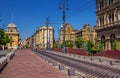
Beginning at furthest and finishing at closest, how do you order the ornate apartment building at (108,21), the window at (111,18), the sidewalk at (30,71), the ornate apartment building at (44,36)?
1. the ornate apartment building at (44,36)
2. the window at (111,18)
3. the ornate apartment building at (108,21)
4. the sidewalk at (30,71)

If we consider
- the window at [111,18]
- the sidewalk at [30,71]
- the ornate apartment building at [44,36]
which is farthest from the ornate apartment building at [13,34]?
the sidewalk at [30,71]

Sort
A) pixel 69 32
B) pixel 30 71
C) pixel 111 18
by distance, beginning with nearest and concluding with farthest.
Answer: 1. pixel 30 71
2. pixel 111 18
3. pixel 69 32

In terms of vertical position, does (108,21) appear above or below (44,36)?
below

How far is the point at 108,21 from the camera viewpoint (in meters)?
62.7

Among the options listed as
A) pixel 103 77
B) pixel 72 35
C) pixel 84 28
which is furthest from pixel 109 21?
pixel 72 35

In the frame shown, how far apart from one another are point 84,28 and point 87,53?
259ft

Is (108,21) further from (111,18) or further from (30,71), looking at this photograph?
(30,71)

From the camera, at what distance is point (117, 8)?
57719mm

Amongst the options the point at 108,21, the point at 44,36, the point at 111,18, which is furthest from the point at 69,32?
the point at 111,18

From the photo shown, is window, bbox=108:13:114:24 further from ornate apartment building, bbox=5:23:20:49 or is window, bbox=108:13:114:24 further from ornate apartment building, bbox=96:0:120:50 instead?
ornate apartment building, bbox=5:23:20:49

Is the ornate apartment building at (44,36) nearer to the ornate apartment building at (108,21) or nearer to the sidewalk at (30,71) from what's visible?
the ornate apartment building at (108,21)

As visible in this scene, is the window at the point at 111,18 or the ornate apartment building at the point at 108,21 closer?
the ornate apartment building at the point at 108,21

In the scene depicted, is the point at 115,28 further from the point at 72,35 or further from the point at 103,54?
the point at 72,35

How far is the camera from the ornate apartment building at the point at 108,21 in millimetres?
57625
